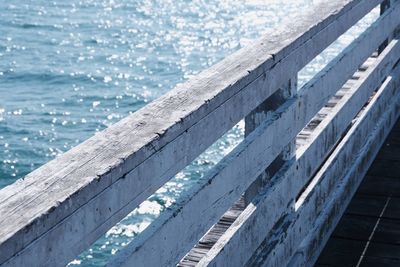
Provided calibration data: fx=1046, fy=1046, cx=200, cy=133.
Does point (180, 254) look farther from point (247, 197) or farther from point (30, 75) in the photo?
point (30, 75)

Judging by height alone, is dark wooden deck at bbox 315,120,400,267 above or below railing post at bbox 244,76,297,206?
below

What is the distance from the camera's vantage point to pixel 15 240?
6.11ft

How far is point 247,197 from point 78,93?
1526 cm

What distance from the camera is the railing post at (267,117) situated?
11.4 ft

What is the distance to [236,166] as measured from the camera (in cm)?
A: 311

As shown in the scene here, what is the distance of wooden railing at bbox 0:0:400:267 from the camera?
2.07 m

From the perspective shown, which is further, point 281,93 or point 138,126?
point 281,93

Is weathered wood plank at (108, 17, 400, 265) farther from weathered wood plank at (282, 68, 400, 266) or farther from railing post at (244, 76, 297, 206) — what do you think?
weathered wood plank at (282, 68, 400, 266)

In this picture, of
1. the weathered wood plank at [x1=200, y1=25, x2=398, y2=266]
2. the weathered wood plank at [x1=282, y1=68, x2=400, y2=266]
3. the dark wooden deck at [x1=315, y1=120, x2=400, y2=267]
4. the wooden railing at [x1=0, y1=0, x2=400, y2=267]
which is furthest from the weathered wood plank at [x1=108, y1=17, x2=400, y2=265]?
the dark wooden deck at [x1=315, y1=120, x2=400, y2=267]

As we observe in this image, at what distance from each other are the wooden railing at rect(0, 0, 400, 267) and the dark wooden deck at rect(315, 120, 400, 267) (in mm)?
79

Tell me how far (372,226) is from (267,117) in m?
1.35

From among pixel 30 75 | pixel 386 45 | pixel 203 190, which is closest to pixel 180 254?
pixel 203 190

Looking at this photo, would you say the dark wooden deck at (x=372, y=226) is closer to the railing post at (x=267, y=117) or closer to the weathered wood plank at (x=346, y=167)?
the weathered wood plank at (x=346, y=167)

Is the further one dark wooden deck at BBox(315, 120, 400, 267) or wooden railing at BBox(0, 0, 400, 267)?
dark wooden deck at BBox(315, 120, 400, 267)
